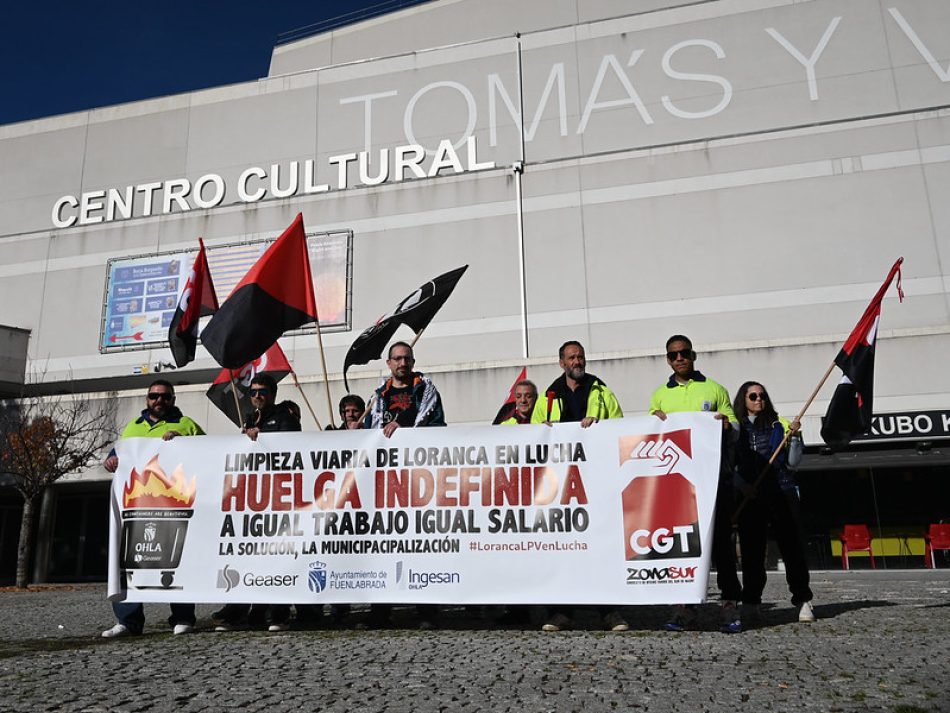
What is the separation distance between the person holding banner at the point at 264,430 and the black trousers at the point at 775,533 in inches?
145

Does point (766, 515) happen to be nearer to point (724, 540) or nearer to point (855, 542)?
point (724, 540)

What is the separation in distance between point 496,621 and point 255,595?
1.99m

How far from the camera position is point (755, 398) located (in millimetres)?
6258

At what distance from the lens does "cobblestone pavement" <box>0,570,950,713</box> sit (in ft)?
11.5

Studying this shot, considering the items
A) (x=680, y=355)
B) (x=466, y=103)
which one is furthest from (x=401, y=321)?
(x=466, y=103)

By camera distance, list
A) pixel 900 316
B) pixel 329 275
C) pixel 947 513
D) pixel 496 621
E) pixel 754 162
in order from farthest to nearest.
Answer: pixel 329 275 → pixel 754 162 → pixel 900 316 → pixel 947 513 → pixel 496 621

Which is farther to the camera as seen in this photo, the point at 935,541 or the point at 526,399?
the point at 935,541

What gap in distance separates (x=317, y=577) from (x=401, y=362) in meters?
1.86

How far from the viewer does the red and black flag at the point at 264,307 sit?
715cm

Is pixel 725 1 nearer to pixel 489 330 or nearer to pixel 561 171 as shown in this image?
pixel 561 171

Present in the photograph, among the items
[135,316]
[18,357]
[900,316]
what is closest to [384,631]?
[900,316]

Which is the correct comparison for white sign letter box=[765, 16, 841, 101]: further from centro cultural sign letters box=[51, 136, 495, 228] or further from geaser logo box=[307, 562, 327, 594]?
geaser logo box=[307, 562, 327, 594]

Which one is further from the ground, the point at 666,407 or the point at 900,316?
the point at 900,316

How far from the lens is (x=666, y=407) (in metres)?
6.14
